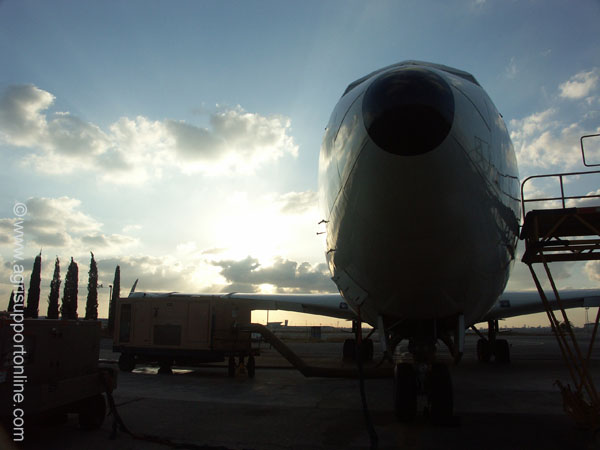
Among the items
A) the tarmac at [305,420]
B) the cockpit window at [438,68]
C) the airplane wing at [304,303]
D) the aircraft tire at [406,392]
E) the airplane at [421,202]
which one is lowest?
the tarmac at [305,420]

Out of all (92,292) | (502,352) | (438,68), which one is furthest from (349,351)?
(92,292)

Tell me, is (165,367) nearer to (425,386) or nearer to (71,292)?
(425,386)

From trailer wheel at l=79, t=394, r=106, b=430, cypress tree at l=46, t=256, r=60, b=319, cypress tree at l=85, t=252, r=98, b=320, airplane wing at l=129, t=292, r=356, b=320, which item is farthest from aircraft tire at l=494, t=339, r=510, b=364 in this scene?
cypress tree at l=85, t=252, r=98, b=320

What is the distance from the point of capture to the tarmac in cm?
487

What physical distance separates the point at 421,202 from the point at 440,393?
9.95ft

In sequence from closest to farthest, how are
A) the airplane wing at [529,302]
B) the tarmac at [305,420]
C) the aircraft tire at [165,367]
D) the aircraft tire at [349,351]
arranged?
1. the tarmac at [305,420]
2. the aircraft tire at [165,367]
3. the airplane wing at [529,302]
4. the aircraft tire at [349,351]

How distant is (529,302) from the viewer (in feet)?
43.2

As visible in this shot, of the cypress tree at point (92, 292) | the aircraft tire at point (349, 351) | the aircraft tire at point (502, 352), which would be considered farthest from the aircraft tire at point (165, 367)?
the cypress tree at point (92, 292)

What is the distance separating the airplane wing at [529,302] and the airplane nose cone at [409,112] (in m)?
10.3

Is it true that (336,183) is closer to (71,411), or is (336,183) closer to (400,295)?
(400,295)

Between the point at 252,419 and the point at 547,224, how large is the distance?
Answer: 486 centimetres

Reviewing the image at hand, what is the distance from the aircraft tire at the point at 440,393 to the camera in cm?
543

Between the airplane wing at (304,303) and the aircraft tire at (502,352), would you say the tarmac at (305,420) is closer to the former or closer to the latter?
the aircraft tire at (502,352)

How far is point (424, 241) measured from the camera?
157 inches
